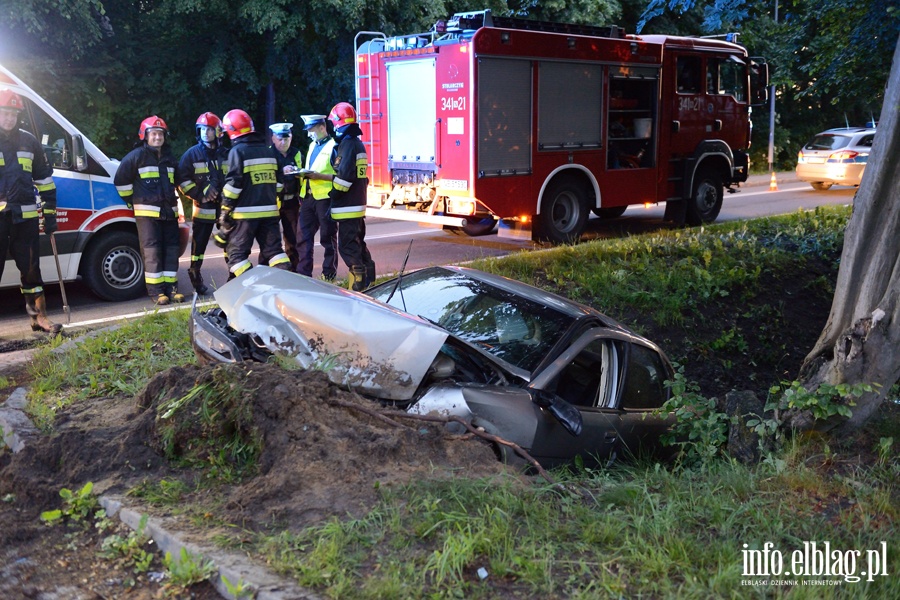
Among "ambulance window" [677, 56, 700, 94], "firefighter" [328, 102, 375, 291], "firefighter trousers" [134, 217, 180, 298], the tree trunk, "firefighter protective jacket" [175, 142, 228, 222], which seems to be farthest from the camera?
"ambulance window" [677, 56, 700, 94]

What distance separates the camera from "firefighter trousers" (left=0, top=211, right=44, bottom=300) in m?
7.70

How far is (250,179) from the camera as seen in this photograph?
8078mm

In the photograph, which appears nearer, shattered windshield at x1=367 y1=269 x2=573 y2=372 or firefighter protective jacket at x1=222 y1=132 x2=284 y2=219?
shattered windshield at x1=367 y1=269 x2=573 y2=372

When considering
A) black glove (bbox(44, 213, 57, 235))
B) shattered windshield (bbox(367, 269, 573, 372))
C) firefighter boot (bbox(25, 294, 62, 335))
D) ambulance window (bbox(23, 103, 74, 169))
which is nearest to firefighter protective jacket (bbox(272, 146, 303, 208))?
ambulance window (bbox(23, 103, 74, 169))

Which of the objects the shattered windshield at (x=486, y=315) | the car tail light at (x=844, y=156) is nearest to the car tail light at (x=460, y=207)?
the shattered windshield at (x=486, y=315)

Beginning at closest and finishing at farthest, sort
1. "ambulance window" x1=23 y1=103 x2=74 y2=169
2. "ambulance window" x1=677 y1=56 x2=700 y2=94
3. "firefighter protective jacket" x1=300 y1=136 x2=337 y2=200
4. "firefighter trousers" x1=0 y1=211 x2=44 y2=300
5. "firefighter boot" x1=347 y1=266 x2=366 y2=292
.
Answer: "firefighter trousers" x1=0 y1=211 x2=44 y2=300 < "ambulance window" x1=23 y1=103 x2=74 y2=169 < "firefighter boot" x1=347 y1=266 x2=366 y2=292 < "firefighter protective jacket" x1=300 y1=136 x2=337 y2=200 < "ambulance window" x1=677 y1=56 x2=700 y2=94

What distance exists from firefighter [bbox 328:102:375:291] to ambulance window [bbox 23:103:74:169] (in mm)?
2578

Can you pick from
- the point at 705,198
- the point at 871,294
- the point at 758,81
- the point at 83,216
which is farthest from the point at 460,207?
the point at 871,294

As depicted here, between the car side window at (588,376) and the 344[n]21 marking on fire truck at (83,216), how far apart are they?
5.83 metres

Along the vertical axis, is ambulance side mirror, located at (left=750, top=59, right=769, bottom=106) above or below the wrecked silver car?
above

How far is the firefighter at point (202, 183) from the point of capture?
9.27 meters

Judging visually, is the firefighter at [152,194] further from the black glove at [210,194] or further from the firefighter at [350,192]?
the firefighter at [350,192]

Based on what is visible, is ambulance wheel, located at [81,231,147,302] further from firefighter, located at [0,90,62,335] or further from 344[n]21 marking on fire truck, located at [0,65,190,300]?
firefighter, located at [0,90,62,335]

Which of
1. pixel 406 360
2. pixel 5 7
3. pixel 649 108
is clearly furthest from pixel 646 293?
pixel 5 7
